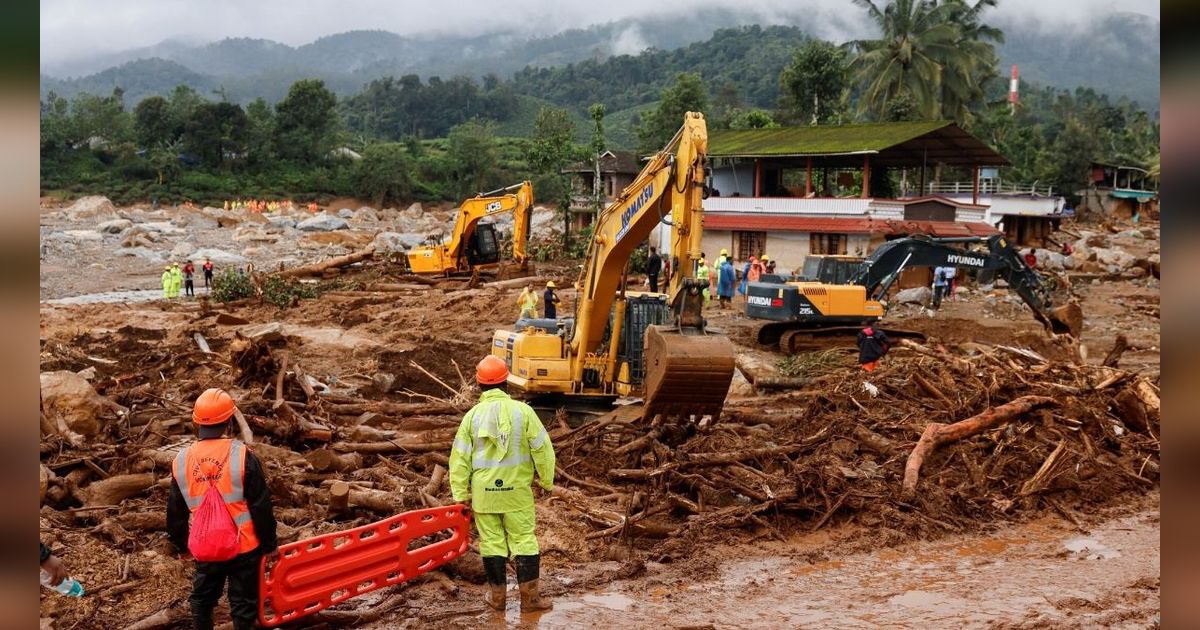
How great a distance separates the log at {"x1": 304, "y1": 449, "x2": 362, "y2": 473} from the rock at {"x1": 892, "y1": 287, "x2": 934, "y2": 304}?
18493mm

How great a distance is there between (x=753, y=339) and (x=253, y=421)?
12.5 metres

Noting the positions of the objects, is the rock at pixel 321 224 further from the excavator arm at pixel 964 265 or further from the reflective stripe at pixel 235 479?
the reflective stripe at pixel 235 479

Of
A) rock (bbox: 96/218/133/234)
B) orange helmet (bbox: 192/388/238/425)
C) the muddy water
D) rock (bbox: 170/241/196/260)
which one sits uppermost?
rock (bbox: 96/218/133/234)

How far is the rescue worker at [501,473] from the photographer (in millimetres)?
6660

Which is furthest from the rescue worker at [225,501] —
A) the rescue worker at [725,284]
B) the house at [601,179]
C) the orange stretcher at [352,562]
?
the house at [601,179]

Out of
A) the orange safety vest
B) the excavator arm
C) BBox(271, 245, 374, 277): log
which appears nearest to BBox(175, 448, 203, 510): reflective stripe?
the orange safety vest

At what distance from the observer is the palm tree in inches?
1789

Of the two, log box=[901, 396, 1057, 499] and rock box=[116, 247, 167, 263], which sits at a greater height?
rock box=[116, 247, 167, 263]

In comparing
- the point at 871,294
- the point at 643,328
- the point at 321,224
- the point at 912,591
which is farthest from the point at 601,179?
the point at 912,591

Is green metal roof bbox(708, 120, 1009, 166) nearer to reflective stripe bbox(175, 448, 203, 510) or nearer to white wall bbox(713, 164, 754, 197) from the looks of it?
white wall bbox(713, 164, 754, 197)
